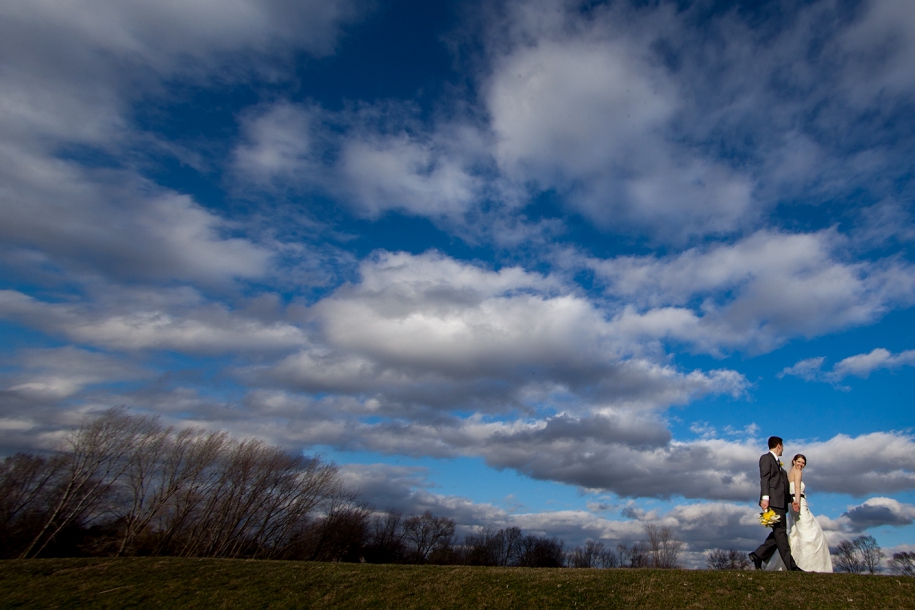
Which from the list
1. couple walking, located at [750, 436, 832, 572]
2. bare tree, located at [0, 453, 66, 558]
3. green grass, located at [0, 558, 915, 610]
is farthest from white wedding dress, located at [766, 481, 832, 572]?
bare tree, located at [0, 453, 66, 558]

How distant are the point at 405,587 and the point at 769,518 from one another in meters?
8.93

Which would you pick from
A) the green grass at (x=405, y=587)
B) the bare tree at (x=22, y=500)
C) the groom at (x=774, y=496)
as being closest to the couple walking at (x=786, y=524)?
the groom at (x=774, y=496)

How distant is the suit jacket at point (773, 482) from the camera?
38.1ft

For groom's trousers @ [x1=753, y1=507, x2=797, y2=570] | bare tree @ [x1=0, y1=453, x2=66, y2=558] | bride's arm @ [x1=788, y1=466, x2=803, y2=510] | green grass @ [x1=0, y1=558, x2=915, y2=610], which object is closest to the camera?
green grass @ [x1=0, y1=558, x2=915, y2=610]

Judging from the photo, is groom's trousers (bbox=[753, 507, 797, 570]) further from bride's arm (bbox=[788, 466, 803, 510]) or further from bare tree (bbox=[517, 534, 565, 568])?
bare tree (bbox=[517, 534, 565, 568])

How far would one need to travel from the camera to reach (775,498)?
11633 millimetres

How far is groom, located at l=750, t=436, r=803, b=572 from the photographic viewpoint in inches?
452

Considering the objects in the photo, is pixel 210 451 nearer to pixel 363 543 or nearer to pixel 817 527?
pixel 363 543

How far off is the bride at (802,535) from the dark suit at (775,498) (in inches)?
7.3

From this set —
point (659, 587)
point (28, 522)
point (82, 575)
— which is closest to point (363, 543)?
point (28, 522)

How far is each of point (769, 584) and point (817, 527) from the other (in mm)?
2833

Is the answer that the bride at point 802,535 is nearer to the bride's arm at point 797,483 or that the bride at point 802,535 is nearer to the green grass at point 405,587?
the bride's arm at point 797,483

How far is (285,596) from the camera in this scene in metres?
11.5

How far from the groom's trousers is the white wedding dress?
0.68 feet
